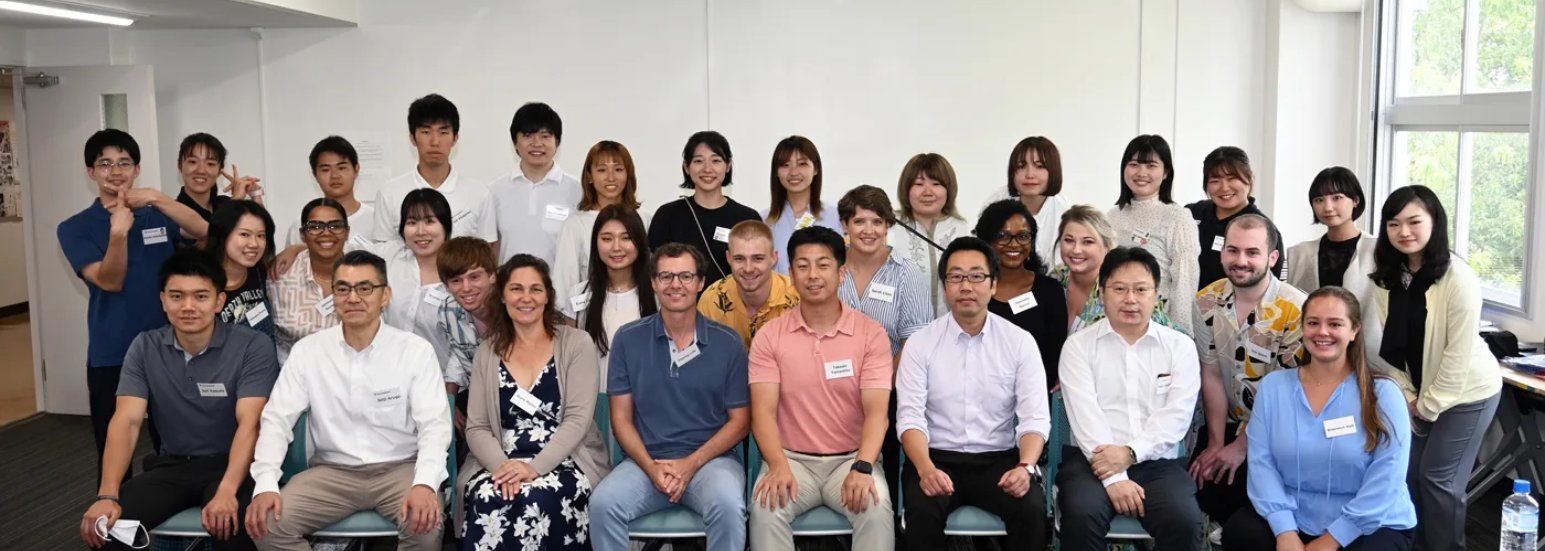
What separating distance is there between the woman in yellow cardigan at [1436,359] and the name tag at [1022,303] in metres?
1.19

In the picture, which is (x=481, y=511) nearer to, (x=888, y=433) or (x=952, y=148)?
(x=888, y=433)

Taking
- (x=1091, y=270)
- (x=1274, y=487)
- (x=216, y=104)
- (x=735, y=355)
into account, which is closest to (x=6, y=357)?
(x=216, y=104)

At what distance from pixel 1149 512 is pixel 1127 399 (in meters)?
0.37

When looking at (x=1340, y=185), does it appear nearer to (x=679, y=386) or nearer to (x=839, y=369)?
(x=839, y=369)

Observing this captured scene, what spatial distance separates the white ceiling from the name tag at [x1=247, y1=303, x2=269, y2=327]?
2056mm

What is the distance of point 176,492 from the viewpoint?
336cm

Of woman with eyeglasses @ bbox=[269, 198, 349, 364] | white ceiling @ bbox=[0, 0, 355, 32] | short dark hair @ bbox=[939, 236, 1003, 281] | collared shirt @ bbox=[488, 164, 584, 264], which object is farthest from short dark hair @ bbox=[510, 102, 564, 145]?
short dark hair @ bbox=[939, 236, 1003, 281]

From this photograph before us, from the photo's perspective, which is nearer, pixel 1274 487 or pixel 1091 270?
pixel 1274 487

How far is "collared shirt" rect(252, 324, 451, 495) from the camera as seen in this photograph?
11.2 ft

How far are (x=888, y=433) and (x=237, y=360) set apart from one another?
2.22 metres

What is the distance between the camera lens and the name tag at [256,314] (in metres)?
3.83

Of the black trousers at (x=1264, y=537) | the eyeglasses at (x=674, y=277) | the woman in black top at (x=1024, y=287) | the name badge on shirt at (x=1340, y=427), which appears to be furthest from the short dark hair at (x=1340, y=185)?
the eyeglasses at (x=674, y=277)

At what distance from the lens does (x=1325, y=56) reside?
19.8ft

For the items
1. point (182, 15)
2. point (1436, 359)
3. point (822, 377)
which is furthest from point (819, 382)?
point (182, 15)
